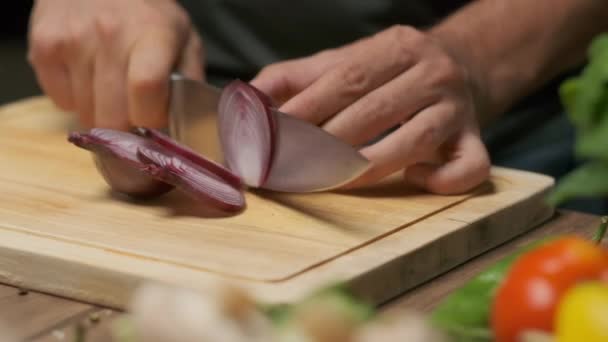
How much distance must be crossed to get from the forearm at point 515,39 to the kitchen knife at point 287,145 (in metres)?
0.30

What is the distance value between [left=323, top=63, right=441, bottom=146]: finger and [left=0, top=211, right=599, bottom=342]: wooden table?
20cm

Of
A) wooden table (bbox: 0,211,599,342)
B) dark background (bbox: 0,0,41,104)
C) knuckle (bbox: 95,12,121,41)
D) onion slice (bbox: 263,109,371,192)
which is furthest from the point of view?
dark background (bbox: 0,0,41,104)

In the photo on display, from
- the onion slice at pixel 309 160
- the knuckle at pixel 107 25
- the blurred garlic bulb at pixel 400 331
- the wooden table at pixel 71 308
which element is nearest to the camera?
the blurred garlic bulb at pixel 400 331

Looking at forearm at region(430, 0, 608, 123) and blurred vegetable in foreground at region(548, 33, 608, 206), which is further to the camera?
forearm at region(430, 0, 608, 123)

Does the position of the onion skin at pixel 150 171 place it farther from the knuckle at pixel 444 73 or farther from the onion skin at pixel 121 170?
the knuckle at pixel 444 73

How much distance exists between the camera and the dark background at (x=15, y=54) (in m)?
2.39

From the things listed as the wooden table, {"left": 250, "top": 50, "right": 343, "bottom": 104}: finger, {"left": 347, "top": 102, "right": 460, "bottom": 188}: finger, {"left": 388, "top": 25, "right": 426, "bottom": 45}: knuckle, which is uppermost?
{"left": 388, "top": 25, "right": 426, "bottom": 45}: knuckle

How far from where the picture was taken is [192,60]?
135cm

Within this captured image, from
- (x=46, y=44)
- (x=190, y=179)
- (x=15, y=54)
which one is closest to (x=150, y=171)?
(x=190, y=179)

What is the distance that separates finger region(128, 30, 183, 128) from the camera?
123 cm

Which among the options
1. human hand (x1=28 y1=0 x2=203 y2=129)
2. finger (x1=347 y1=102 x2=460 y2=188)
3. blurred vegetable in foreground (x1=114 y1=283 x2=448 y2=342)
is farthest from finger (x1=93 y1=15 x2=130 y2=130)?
blurred vegetable in foreground (x1=114 y1=283 x2=448 y2=342)

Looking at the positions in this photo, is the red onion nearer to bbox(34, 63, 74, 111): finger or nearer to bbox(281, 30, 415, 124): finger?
bbox(281, 30, 415, 124): finger

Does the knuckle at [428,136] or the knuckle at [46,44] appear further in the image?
the knuckle at [46,44]

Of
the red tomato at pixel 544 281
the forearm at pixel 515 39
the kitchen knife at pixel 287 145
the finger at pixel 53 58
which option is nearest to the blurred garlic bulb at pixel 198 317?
the red tomato at pixel 544 281
